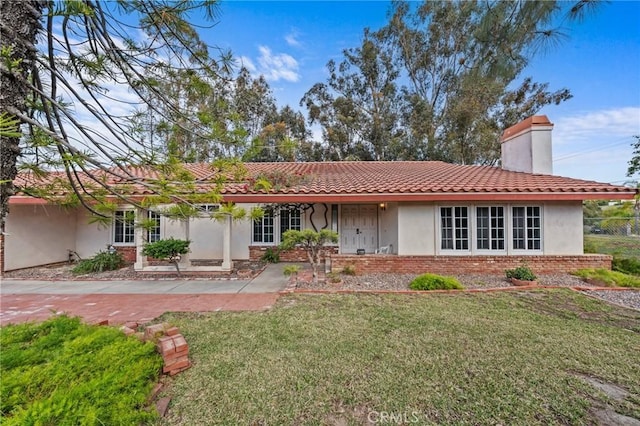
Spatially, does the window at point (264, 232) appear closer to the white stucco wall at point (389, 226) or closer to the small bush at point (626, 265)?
the white stucco wall at point (389, 226)

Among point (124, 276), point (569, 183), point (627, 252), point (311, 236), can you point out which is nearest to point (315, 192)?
point (311, 236)

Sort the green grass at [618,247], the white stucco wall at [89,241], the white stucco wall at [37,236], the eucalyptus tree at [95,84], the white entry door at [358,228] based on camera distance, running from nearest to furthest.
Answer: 1. the eucalyptus tree at [95,84]
2. the white stucco wall at [37,236]
3. the green grass at [618,247]
4. the white stucco wall at [89,241]
5. the white entry door at [358,228]

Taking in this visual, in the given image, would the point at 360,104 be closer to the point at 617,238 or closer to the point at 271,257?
the point at 271,257

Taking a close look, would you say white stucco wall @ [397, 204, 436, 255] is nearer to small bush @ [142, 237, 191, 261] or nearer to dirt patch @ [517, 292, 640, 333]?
dirt patch @ [517, 292, 640, 333]

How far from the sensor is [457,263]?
8.86 meters

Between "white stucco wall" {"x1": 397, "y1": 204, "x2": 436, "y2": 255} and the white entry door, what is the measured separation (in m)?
2.80

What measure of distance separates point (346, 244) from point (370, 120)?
539 inches

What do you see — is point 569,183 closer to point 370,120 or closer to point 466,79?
point 466,79

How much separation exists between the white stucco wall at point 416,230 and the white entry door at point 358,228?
2.80 meters

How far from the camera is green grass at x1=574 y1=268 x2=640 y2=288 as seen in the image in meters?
7.27

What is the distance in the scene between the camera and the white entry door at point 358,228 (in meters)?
12.0

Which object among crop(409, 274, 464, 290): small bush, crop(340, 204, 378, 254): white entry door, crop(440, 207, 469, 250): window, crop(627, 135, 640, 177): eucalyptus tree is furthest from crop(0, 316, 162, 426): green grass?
crop(627, 135, 640, 177): eucalyptus tree

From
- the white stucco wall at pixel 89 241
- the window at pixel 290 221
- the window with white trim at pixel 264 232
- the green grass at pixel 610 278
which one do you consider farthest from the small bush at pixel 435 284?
the white stucco wall at pixel 89 241

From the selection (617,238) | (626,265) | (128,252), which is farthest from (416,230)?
(617,238)
